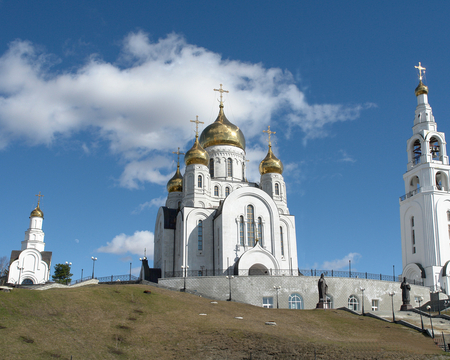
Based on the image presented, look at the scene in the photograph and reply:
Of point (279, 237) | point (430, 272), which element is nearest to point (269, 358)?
point (279, 237)

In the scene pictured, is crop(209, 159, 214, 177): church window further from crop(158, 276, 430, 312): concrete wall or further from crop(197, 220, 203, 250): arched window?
crop(158, 276, 430, 312): concrete wall

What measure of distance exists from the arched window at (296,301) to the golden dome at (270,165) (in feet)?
47.4

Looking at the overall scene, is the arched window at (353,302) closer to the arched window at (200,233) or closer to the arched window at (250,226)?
the arched window at (250,226)

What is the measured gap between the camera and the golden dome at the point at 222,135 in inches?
1727

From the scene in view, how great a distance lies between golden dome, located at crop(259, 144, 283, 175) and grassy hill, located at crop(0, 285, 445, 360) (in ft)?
64.9

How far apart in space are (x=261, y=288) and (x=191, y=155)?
14.6 meters

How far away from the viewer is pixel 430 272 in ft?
118

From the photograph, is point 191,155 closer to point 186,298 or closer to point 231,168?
point 231,168

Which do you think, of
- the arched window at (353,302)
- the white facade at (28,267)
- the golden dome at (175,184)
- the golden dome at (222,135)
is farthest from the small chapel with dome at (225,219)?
the white facade at (28,267)

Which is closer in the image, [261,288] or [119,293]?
[119,293]

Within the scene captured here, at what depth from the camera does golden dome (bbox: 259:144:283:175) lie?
4244 cm

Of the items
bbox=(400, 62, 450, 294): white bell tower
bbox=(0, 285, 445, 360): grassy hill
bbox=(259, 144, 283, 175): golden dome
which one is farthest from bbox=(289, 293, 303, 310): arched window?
bbox=(259, 144, 283, 175): golden dome

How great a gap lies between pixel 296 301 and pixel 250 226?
7.72 m

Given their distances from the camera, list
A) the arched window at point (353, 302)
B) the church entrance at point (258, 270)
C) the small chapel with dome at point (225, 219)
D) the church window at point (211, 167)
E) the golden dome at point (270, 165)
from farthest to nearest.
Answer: the church window at point (211, 167) → the golden dome at point (270, 165) → the small chapel with dome at point (225, 219) → the church entrance at point (258, 270) → the arched window at point (353, 302)
